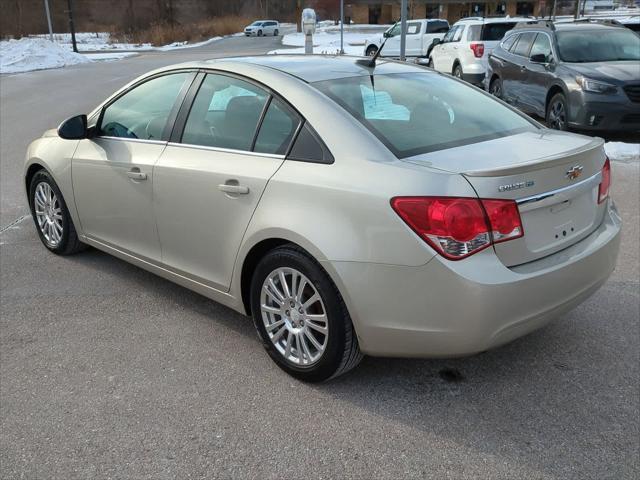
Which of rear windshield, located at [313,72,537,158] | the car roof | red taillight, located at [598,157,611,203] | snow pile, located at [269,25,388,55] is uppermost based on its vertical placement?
the car roof

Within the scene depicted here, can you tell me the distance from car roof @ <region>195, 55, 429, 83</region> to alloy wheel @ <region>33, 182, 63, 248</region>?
1861 millimetres

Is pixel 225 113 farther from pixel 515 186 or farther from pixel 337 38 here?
pixel 337 38

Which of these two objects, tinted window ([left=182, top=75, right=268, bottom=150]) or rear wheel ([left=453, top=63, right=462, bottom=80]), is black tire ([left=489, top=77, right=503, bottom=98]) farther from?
tinted window ([left=182, top=75, right=268, bottom=150])

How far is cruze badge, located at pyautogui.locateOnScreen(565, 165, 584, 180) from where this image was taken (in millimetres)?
3008

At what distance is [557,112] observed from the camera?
9797mm

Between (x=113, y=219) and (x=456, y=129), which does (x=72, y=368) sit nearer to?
(x=113, y=219)

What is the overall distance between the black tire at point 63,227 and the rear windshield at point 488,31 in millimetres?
13029

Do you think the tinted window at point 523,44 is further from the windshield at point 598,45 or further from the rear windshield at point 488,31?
the rear windshield at point 488,31

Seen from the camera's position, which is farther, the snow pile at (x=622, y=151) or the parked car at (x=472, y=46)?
the parked car at (x=472, y=46)

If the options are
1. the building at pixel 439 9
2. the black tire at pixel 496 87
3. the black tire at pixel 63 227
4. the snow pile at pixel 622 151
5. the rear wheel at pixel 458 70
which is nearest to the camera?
the black tire at pixel 63 227

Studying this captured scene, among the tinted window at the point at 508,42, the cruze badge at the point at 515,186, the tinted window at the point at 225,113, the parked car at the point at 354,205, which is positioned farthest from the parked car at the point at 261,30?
the cruze badge at the point at 515,186

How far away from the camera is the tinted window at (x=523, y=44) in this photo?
37.0ft

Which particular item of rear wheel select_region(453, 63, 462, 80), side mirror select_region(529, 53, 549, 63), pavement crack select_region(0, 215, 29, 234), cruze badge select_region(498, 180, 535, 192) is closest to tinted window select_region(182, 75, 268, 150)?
cruze badge select_region(498, 180, 535, 192)

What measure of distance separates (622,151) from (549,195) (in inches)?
261
